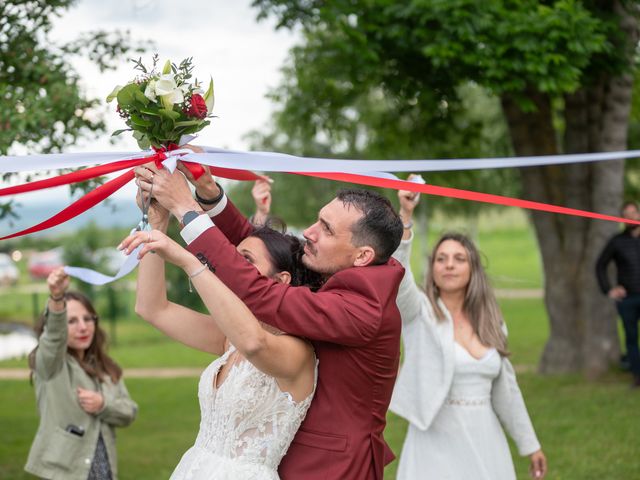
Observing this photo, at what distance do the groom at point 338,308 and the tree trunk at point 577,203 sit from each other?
9034 millimetres

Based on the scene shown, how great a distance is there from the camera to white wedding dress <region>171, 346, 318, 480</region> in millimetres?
3262

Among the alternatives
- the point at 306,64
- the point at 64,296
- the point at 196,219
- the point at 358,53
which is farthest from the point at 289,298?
the point at 306,64

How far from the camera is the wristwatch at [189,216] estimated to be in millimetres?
3047

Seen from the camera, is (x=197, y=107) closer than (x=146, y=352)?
Yes

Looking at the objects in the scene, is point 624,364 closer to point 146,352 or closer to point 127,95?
point 127,95

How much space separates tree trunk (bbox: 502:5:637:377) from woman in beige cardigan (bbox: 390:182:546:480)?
23.2ft

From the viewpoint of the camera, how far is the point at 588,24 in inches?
366

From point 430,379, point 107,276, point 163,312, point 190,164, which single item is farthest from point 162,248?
point 430,379

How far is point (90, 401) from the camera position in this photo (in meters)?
5.43

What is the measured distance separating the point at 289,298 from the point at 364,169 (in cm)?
79

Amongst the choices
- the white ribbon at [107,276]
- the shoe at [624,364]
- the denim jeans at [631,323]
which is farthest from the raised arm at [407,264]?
the shoe at [624,364]

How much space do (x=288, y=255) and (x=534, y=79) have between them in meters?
6.40

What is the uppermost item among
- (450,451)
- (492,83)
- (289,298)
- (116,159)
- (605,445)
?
(492,83)

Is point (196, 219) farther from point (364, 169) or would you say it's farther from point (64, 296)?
point (64, 296)
